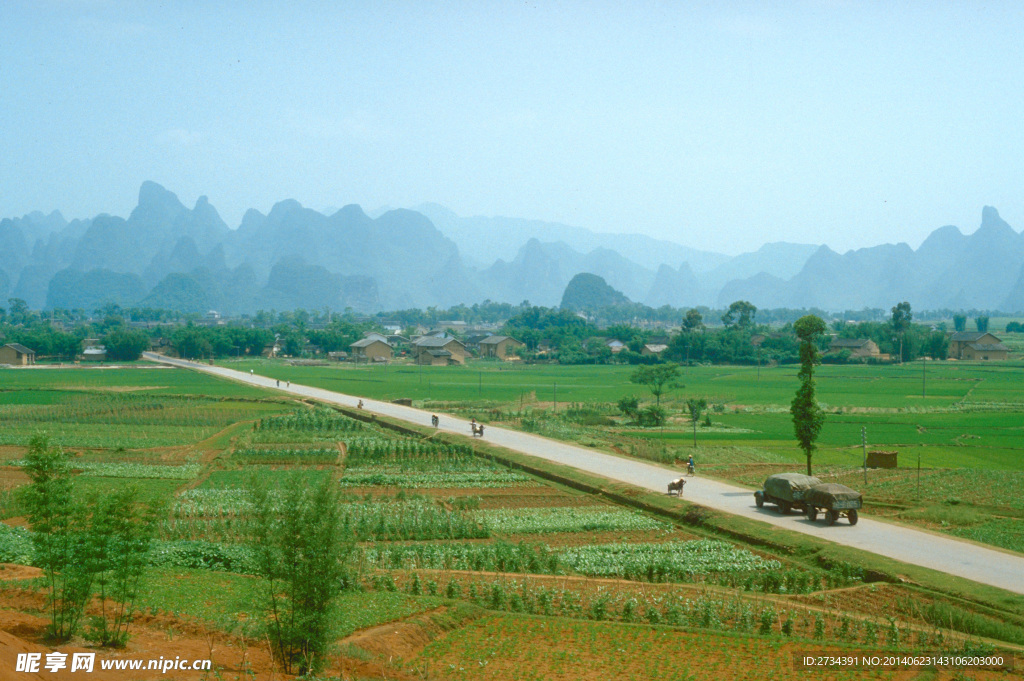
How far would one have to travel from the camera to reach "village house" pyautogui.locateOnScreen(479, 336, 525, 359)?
10612cm

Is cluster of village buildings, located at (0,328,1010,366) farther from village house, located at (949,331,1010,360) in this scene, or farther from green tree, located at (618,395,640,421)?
green tree, located at (618,395,640,421)

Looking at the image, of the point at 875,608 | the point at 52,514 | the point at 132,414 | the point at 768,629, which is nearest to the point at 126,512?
the point at 52,514

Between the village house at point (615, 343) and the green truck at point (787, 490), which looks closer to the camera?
the green truck at point (787, 490)

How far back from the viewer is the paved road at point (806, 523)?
16.7 meters

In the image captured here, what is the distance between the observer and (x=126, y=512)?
11.5 m

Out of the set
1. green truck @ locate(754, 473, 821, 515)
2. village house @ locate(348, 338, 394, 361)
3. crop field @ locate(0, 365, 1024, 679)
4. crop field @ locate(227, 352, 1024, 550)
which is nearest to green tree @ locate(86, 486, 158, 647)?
crop field @ locate(0, 365, 1024, 679)

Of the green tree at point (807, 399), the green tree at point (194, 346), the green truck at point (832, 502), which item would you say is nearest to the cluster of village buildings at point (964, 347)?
the green tree at point (807, 399)

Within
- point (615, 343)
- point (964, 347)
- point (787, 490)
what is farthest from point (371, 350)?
point (787, 490)

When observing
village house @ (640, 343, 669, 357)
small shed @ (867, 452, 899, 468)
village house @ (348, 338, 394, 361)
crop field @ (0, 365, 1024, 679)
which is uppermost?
village house @ (640, 343, 669, 357)

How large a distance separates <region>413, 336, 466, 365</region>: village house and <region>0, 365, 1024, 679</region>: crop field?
6123cm

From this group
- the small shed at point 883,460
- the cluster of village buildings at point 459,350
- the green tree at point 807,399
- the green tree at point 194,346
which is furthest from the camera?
the green tree at point 194,346

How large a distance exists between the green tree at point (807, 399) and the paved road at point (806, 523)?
9.57ft

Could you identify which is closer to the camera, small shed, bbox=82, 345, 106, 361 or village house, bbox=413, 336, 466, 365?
small shed, bbox=82, 345, 106, 361

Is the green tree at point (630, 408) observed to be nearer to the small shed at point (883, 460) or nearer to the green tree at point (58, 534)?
the small shed at point (883, 460)
